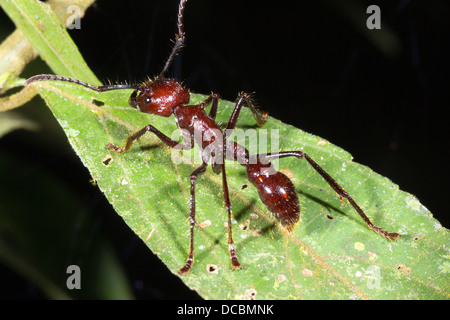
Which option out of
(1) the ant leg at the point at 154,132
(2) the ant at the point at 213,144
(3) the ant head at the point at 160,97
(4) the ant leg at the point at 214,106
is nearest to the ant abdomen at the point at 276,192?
(2) the ant at the point at 213,144

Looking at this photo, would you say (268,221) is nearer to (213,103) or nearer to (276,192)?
(276,192)

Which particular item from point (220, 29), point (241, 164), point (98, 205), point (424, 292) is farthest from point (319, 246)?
point (220, 29)

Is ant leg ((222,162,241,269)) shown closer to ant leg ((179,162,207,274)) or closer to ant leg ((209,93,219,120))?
ant leg ((179,162,207,274))

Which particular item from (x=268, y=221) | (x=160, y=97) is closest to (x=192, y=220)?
(x=268, y=221)

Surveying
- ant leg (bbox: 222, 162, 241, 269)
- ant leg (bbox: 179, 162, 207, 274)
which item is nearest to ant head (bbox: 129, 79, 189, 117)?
ant leg (bbox: 179, 162, 207, 274)

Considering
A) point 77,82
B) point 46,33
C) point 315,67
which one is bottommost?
point 315,67

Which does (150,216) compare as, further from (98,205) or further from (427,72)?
(427,72)

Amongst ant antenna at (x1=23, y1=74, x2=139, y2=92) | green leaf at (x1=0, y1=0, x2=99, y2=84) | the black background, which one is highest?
green leaf at (x1=0, y1=0, x2=99, y2=84)

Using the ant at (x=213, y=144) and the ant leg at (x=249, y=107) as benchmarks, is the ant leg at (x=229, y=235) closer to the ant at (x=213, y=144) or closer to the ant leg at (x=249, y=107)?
the ant at (x=213, y=144)
